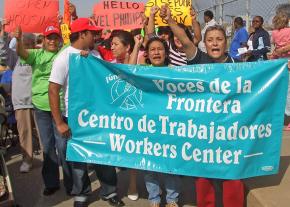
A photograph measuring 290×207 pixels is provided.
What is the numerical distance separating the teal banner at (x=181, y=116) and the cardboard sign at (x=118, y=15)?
484cm

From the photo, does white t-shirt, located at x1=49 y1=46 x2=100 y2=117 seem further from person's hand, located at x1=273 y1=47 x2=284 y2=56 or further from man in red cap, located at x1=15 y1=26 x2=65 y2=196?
person's hand, located at x1=273 y1=47 x2=284 y2=56

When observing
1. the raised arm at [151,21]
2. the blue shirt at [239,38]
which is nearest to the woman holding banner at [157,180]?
the raised arm at [151,21]

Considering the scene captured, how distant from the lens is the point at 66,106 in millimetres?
4570

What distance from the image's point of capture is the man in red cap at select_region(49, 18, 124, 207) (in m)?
4.35

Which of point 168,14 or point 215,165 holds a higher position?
point 168,14

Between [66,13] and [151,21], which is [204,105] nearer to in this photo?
[151,21]

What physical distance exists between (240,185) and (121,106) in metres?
1.27

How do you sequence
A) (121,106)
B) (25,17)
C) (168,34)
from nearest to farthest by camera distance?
1. (121,106)
2. (168,34)
3. (25,17)

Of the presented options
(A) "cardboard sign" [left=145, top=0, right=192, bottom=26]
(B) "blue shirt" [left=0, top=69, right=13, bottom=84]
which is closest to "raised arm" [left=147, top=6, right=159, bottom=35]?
(A) "cardboard sign" [left=145, top=0, right=192, bottom=26]

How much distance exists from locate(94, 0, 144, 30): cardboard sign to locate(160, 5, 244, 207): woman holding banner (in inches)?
184

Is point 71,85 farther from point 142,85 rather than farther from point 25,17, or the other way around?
point 25,17

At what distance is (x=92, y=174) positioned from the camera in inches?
235

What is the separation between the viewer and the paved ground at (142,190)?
4.14 meters

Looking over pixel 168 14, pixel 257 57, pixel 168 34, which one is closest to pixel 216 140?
pixel 168 14
